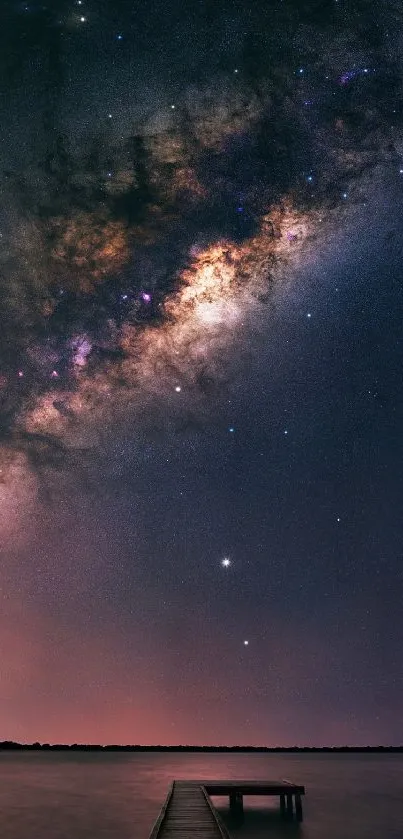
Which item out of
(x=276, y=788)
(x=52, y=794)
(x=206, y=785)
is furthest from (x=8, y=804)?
(x=276, y=788)

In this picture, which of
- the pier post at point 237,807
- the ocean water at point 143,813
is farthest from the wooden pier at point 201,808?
the ocean water at point 143,813

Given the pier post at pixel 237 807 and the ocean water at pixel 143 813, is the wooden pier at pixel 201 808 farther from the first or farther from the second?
the ocean water at pixel 143 813

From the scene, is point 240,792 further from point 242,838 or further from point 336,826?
point 336,826

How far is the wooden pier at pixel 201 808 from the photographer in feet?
61.4

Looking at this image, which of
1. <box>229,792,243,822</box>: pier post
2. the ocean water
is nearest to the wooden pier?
<box>229,792,243,822</box>: pier post

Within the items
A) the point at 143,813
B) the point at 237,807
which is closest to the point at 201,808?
the point at 237,807

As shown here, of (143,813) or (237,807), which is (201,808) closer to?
(237,807)

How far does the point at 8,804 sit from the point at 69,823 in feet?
38.9

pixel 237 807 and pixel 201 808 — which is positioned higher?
pixel 201 808

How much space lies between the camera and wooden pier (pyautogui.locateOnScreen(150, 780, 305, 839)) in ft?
61.4

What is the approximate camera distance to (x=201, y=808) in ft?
79.9

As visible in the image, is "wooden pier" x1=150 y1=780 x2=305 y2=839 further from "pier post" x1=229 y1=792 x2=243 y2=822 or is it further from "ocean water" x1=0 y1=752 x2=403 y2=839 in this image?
"ocean water" x1=0 y1=752 x2=403 y2=839

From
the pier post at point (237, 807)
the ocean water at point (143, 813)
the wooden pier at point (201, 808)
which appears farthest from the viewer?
the pier post at point (237, 807)

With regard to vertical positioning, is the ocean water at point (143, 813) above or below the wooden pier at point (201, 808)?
below
